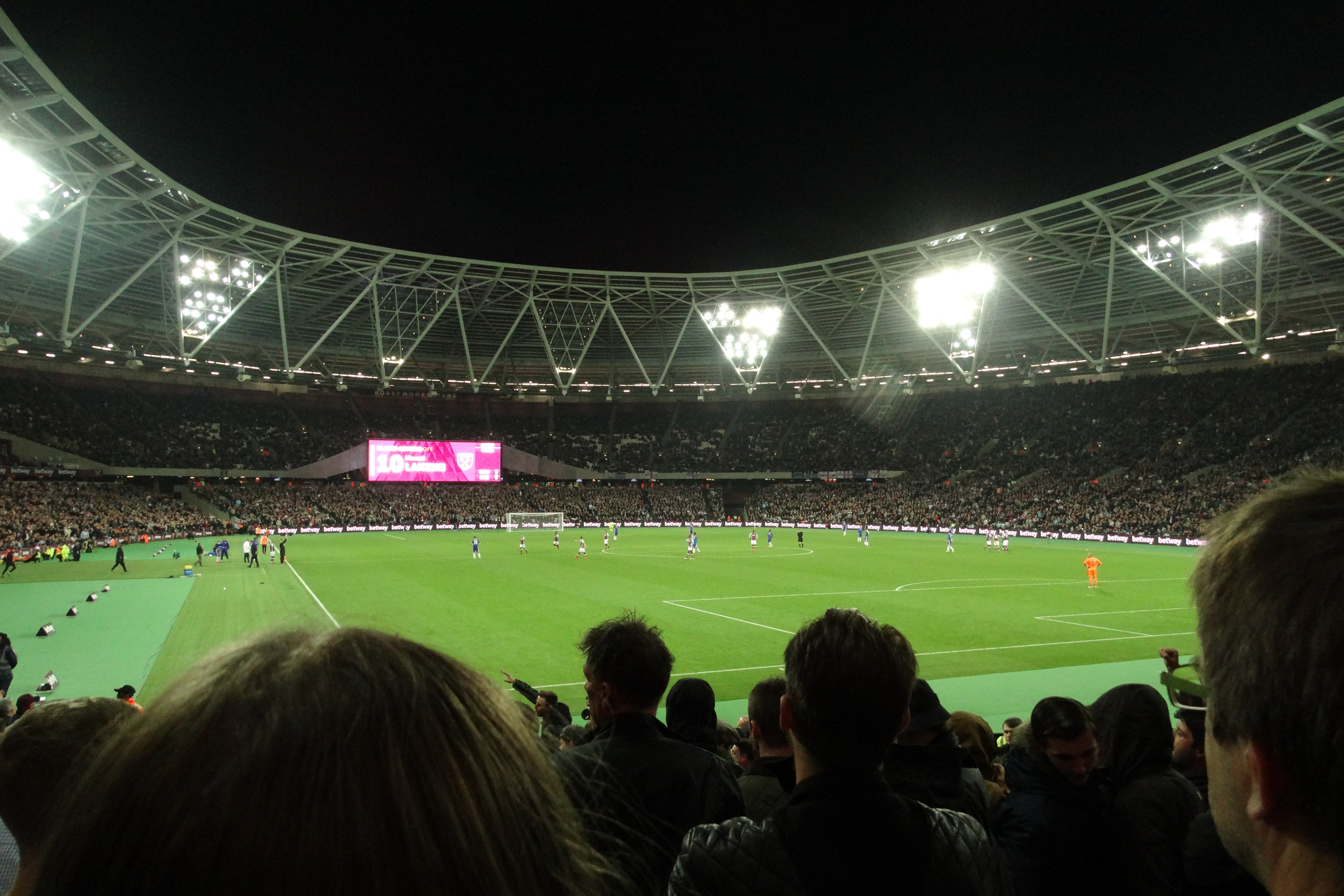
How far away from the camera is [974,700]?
14078 mm

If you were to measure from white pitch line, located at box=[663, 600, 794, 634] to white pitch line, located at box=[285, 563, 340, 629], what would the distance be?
10.6m

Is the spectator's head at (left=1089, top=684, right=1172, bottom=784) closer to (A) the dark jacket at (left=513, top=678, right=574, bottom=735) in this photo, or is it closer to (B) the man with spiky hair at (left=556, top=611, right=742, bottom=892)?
→ (B) the man with spiky hair at (left=556, top=611, right=742, bottom=892)

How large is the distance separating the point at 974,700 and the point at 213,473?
7021cm

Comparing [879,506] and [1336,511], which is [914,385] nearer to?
[879,506]

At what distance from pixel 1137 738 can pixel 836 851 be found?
7.78ft

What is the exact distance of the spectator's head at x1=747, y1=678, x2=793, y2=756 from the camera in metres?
4.32

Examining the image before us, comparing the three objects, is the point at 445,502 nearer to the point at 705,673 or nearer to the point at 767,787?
the point at 705,673

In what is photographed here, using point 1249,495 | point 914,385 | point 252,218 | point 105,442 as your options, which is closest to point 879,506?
point 914,385

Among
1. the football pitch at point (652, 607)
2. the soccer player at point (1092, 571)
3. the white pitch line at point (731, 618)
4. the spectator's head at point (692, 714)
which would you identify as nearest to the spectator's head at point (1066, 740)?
the spectator's head at point (692, 714)

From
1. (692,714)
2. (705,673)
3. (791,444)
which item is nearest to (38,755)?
(692,714)

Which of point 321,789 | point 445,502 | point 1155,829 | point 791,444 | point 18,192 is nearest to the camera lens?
point 321,789

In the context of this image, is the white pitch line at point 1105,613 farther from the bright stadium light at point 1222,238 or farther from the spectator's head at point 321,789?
the bright stadium light at point 1222,238

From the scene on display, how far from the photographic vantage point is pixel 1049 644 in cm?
1916

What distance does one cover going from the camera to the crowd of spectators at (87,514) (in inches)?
1759
